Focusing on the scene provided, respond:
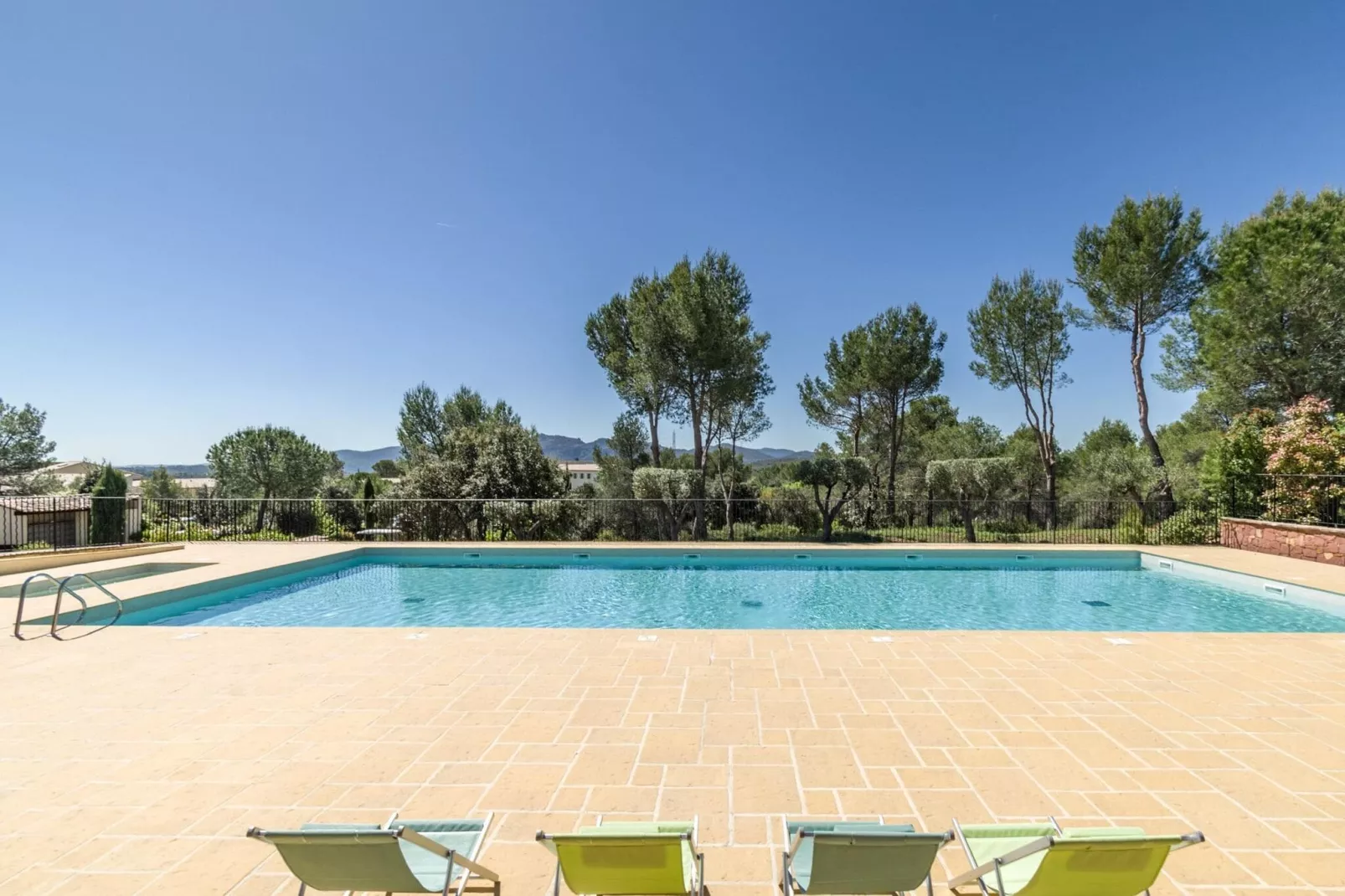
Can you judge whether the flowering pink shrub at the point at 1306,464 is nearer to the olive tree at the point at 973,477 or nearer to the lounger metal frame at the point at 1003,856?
the olive tree at the point at 973,477

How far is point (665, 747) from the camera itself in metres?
2.98

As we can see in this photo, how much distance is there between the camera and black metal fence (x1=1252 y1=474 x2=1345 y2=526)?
9566 mm

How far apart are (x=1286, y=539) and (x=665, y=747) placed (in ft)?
40.3

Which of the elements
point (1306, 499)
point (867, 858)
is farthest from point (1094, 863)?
point (1306, 499)

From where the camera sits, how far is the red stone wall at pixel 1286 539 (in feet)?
28.6

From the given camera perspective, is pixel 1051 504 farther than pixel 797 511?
No

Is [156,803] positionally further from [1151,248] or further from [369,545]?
[1151,248]

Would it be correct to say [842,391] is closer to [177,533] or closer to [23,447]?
[177,533]

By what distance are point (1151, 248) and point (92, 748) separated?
2020 centimetres

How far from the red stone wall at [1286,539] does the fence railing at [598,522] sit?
0.57 m

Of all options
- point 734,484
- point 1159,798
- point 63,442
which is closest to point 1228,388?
point 734,484

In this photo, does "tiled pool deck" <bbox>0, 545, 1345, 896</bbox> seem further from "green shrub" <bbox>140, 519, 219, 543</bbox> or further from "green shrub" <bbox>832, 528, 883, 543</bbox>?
"green shrub" <bbox>140, 519, 219, 543</bbox>

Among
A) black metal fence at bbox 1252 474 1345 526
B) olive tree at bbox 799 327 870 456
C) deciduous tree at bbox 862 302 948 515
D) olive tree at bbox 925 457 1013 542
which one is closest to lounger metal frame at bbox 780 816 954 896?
black metal fence at bbox 1252 474 1345 526

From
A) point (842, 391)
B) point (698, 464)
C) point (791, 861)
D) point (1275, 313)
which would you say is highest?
point (1275, 313)
